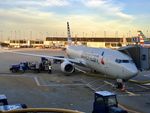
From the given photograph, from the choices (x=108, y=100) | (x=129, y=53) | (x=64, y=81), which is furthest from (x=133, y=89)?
(x=108, y=100)

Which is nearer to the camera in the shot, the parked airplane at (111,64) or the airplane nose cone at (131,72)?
the airplane nose cone at (131,72)

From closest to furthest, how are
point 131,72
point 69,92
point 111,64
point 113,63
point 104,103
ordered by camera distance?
point 104,103 → point 69,92 → point 131,72 → point 113,63 → point 111,64

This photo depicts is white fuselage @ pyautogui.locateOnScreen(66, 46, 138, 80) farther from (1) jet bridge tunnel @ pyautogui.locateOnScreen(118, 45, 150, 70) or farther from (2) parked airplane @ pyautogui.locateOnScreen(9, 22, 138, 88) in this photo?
(1) jet bridge tunnel @ pyautogui.locateOnScreen(118, 45, 150, 70)

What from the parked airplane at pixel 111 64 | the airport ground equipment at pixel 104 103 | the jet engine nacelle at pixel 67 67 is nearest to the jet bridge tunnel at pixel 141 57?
the parked airplane at pixel 111 64

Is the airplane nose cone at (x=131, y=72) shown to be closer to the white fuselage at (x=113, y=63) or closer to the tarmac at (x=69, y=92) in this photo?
the white fuselage at (x=113, y=63)

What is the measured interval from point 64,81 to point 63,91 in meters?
6.01

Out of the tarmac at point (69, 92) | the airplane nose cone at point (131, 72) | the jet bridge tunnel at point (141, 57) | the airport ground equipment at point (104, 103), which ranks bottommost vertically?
the tarmac at point (69, 92)

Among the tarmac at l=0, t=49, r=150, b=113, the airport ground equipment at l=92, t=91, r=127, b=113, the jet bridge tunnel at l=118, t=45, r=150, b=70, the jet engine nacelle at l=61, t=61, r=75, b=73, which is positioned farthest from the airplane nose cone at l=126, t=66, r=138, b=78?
the jet engine nacelle at l=61, t=61, r=75, b=73

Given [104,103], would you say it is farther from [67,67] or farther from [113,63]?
[67,67]

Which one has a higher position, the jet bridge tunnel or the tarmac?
the jet bridge tunnel

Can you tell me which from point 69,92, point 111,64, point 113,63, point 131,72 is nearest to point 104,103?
point 69,92

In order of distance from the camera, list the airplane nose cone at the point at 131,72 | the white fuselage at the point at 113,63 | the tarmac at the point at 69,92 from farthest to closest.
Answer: the white fuselage at the point at 113,63
the airplane nose cone at the point at 131,72
the tarmac at the point at 69,92

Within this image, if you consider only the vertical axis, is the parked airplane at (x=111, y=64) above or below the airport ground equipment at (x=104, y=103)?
above

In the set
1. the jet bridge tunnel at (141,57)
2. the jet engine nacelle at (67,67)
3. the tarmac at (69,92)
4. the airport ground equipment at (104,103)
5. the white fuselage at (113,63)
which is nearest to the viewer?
the airport ground equipment at (104,103)
